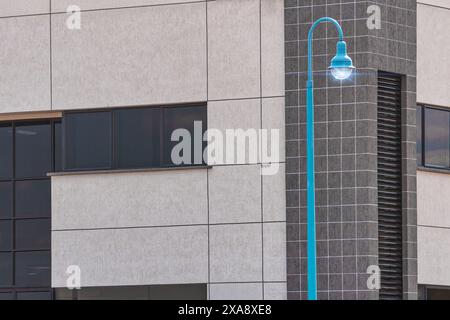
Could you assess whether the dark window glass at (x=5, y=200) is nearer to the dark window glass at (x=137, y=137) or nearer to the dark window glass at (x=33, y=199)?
the dark window glass at (x=33, y=199)

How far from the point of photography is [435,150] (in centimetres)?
3303

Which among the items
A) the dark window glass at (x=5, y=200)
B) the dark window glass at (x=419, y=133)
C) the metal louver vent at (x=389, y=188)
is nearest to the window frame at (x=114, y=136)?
the dark window glass at (x=5, y=200)

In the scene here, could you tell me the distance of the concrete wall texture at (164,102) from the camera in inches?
1224

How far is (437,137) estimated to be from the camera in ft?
109

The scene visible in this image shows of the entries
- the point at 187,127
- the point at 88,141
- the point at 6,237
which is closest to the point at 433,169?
the point at 187,127

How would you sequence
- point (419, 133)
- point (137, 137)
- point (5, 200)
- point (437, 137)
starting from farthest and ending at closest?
point (5, 200)
point (437, 137)
point (419, 133)
point (137, 137)

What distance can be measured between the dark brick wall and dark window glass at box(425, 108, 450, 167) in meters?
2.00

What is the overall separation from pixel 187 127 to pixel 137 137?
1333mm

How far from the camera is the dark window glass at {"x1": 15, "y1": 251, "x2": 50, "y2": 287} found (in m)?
33.3

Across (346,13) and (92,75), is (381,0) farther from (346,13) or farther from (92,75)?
(92,75)

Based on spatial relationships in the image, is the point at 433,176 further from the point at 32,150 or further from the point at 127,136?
the point at 32,150

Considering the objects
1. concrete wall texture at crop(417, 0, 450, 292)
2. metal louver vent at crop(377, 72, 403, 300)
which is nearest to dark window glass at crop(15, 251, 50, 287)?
metal louver vent at crop(377, 72, 403, 300)

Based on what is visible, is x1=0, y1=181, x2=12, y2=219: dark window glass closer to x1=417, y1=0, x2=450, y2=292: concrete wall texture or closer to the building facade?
the building facade
